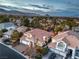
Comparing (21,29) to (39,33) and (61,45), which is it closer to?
(39,33)

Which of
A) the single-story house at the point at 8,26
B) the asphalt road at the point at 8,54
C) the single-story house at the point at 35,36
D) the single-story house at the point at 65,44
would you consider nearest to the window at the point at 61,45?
the single-story house at the point at 65,44

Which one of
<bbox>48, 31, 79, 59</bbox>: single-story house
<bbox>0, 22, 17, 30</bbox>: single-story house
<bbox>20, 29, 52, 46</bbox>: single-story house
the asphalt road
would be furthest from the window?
<bbox>0, 22, 17, 30</bbox>: single-story house

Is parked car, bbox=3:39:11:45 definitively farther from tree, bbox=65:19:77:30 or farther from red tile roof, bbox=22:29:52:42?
tree, bbox=65:19:77:30

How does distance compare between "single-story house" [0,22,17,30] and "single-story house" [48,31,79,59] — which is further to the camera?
"single-story house" [0,22,17,30]

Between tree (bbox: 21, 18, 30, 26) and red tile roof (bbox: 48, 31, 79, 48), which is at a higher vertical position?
tree (bbox: 21, 18, 30, 26)

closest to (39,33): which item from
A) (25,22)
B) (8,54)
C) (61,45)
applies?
(25,22)

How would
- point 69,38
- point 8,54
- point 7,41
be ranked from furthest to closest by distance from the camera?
point 7,41, point 69,38, point 8,54
